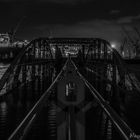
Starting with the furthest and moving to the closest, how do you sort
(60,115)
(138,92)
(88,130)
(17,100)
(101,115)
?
(17,100) → (101,115) → (88,130) → (138,92) → (60,115)

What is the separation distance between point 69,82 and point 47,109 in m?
8.06

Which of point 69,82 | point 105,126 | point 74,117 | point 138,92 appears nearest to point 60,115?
point 74,117

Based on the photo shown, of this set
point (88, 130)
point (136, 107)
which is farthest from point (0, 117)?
point (136, 107)

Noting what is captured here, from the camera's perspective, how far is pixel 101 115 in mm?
12258

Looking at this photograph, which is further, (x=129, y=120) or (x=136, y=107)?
(x=136, y=107)

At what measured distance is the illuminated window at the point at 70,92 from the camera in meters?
5.27

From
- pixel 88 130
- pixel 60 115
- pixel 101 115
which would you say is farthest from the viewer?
pixel 101 115

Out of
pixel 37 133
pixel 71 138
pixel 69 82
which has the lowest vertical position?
pixel 37 133

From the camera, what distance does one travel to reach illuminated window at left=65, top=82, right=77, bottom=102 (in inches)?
208

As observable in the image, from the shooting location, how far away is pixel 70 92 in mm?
5637

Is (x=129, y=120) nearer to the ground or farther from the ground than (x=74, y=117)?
nearer to the ground

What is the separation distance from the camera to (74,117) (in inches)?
191

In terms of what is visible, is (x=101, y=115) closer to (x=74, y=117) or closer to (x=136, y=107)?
(x=136, y=107)

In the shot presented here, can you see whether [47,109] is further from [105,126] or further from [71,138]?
[71,138]
